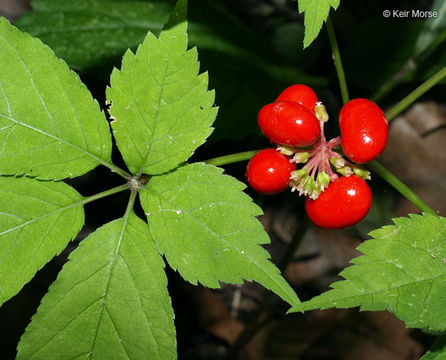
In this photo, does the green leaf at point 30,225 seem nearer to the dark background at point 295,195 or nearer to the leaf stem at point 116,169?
the leaf stem at point 116,169

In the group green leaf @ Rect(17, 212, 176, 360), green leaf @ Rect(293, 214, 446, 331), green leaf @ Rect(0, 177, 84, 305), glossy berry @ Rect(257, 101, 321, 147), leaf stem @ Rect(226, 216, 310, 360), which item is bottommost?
leaf stem @ Rect(226, 216, 310, 360)

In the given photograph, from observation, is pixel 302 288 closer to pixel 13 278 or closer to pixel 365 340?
pixel 365 340

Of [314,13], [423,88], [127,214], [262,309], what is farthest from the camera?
[262,309]

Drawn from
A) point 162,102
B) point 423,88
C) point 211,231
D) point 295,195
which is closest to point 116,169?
point 162,102

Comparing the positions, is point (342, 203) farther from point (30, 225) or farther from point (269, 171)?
point (30, 225)

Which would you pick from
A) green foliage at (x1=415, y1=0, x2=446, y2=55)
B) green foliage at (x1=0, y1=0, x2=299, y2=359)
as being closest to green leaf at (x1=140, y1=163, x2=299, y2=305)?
green foliage at (x1=0, y1=0, x2=299, y2=359)

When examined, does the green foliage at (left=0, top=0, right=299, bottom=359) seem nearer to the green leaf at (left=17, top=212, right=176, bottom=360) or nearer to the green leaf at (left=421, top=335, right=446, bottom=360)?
the green leaf at (left=17, top=212, right=176, bottom=360)
